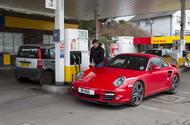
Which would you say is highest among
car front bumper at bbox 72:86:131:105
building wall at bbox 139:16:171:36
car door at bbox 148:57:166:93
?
building wall at bbox 139:16:171:36

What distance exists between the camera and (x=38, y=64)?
11.0m

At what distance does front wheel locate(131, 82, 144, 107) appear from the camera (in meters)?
7.63

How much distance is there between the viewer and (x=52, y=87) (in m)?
9.41

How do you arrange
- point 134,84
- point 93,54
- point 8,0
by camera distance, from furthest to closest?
point 8,0, point 93,54, point 134,84

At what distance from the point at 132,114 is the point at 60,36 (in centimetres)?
386

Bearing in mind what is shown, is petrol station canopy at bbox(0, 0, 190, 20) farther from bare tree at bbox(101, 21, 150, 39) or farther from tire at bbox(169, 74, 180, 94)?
bare tree at bbox(101, 21, 150, 39)

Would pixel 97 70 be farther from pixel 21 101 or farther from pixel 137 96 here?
pixel 21 101

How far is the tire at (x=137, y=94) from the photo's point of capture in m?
7.62

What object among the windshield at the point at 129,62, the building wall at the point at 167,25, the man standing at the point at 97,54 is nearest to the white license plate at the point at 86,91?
the windshield at the point at 129,62

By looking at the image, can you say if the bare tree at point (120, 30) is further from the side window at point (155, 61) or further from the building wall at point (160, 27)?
the side window at point (155, 61)

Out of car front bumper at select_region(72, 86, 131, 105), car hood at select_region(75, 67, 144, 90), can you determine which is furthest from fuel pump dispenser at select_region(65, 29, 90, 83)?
car front bumper at select_region(72, 86, 131, 105)

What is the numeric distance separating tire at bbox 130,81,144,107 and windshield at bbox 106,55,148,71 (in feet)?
2.11

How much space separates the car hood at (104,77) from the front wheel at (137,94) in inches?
10.8

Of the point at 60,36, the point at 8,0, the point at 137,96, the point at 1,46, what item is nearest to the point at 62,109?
the point at 137,96
